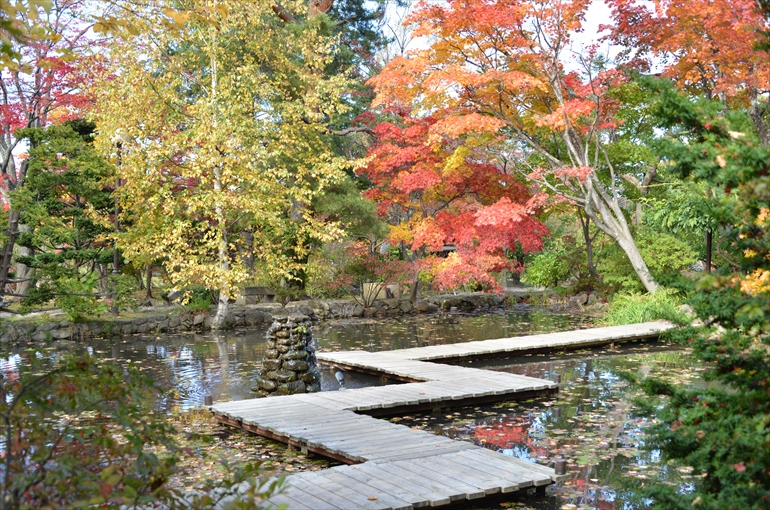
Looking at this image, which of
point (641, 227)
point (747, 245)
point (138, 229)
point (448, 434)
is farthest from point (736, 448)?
point (641, 227)

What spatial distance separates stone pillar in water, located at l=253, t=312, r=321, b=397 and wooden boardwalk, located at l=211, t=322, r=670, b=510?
2.62ft

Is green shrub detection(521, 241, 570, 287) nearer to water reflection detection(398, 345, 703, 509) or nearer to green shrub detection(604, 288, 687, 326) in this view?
green shrub detection(604, 288, 687, 326)

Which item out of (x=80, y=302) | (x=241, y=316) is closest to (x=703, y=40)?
(x=241, y=316)

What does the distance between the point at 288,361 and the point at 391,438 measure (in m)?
3.22

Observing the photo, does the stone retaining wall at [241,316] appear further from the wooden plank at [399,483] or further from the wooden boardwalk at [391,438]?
the wooden plank at [399,483]

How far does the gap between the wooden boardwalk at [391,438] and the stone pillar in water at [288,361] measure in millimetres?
798

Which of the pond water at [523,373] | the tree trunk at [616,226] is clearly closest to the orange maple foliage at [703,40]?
the tree trunk at [616,226]

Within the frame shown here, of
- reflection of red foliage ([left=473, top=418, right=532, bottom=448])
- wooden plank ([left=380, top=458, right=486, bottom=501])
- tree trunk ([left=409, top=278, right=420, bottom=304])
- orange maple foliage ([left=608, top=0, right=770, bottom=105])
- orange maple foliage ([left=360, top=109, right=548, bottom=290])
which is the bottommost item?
reflection of red foliage ([left=473, top=418, right=532, bottom=448])

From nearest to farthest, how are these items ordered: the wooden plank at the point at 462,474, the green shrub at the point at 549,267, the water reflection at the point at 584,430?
the wooden plank at the point at 462,474
the water reflection at the point at 584,430
the green shrub at the point at 549,267

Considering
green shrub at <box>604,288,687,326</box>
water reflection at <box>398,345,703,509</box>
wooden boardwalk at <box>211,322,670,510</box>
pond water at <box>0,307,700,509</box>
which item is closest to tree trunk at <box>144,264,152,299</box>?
pond water at <box>0,307,700,509</box>

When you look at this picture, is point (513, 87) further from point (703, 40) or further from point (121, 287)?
point (121, 287)

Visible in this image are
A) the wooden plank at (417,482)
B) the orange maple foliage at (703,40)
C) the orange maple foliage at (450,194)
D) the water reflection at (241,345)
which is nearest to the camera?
the wooden plank at (417,482)

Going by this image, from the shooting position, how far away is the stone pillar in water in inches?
372

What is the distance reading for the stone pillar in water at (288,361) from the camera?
945 centimetres
